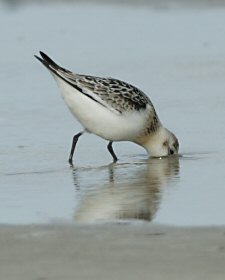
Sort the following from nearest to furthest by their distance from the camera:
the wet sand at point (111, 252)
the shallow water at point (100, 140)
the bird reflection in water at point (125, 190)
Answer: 1. the wet sand at point (111, 252)
2. the bird reflection in water at point (125, 190)
3. the shallow water at point (100, 140)

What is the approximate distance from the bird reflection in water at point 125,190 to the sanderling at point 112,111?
7.4 inches

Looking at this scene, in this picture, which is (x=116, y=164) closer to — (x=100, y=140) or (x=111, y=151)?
(x=111, y=151)

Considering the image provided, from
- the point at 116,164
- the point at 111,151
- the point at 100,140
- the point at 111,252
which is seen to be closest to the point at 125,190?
the point at 116,164

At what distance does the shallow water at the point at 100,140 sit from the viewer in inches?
279

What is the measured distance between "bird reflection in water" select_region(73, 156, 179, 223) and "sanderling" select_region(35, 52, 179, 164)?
0.19 metres

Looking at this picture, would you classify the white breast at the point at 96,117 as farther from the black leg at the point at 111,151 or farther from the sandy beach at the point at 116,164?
the sandy beach at the point at 116,164

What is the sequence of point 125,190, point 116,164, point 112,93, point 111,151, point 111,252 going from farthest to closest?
1. point 112,93
2. point 111,151
3. point 116,164
4. point 125,190
5. point 111,252

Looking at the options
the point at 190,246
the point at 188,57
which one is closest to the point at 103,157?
the point at 190,246

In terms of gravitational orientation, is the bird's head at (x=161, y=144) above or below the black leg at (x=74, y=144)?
below

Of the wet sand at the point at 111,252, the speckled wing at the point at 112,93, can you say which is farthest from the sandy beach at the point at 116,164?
the speckled wing at the point at 112,93

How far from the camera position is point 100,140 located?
993cm

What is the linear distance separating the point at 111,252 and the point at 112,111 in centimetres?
366

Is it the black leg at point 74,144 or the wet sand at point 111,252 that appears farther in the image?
the black leg at point 74,144

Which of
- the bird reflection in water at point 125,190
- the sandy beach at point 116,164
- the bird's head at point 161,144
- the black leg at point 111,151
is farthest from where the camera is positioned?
the bird's head at point 161,144
